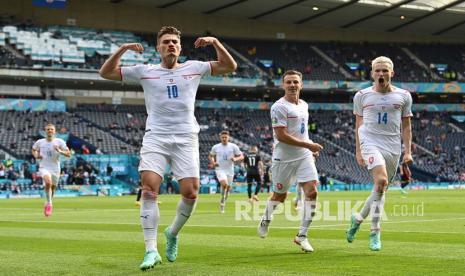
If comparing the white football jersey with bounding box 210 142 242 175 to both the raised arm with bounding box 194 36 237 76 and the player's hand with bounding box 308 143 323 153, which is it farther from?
the raised arm with bounding box 194 36 237 76

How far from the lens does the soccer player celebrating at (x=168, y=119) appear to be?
880cm

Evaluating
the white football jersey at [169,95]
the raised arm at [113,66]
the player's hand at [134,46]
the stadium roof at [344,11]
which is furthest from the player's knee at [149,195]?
the stadium roof at [344,11]

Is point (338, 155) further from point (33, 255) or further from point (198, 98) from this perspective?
point (33, 255)

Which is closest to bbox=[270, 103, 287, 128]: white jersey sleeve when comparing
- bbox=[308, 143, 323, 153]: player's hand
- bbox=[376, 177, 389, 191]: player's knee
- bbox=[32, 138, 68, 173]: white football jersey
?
bbox=[308, 143, 323, 153]: player's hand

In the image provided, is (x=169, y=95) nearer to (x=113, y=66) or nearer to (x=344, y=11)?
(x=113, y=66)

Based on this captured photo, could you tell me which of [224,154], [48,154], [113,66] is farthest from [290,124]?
[224,154]

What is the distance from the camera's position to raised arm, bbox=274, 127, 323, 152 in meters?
10.6

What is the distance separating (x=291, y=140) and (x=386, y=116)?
131 centimetres

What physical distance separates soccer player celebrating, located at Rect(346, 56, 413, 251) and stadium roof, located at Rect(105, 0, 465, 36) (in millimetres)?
58666

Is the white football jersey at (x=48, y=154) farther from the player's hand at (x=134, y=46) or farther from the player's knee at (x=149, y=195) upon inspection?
the player's knee at (x=149, y=195)

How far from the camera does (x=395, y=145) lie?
10914mm

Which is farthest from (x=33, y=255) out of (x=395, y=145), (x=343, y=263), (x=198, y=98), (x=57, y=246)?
(x=198, y=98)

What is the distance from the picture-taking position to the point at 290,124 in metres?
11.1

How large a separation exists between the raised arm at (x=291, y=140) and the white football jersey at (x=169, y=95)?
2.09 m
